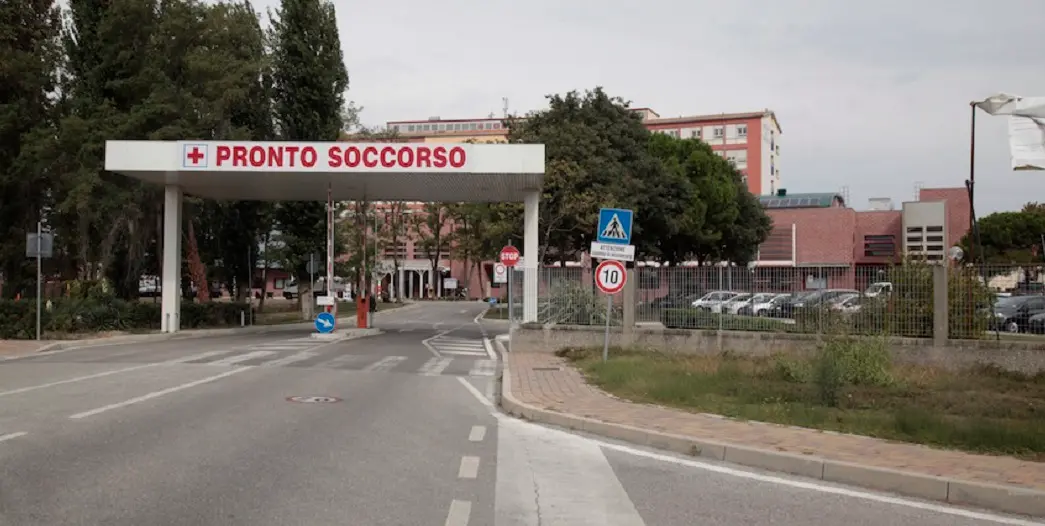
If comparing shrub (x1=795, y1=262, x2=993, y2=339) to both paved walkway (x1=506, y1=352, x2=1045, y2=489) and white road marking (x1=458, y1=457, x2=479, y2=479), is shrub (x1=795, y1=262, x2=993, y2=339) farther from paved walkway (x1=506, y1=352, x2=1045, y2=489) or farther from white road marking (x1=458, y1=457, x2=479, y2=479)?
white road marking (x1=458, y1=457, x2=479, y2=479)

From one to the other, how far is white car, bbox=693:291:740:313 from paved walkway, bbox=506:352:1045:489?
8277 millimetres

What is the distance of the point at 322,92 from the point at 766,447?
39.1m

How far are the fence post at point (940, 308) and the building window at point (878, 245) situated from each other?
61.3 m

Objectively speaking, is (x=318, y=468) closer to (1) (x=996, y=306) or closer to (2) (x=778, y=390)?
(2) (x=778, y=390)

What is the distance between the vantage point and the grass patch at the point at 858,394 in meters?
9.23

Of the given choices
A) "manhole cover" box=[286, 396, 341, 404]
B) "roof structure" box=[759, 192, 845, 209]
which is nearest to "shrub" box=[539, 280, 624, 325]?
"manhole cover" box=[286, 396, 341, 404]

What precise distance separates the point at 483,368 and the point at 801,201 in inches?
3001

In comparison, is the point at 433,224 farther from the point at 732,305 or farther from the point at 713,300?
the point at 732,305

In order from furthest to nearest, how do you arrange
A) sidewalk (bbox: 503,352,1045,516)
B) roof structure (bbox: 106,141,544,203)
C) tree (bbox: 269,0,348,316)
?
tree (bbox: 269,0,348,316) < roof structure (bbox: 106,141,544,203) < sidewalk (bbox: 503,352,1045,516)

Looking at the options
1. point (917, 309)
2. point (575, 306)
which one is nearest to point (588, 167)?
point (575, 306)

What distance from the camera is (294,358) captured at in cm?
2080

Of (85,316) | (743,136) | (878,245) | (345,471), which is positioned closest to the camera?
(345,471)

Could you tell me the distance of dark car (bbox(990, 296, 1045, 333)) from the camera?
1902 centimetres

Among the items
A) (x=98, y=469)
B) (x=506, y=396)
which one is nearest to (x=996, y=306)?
(x=506, y=396)
